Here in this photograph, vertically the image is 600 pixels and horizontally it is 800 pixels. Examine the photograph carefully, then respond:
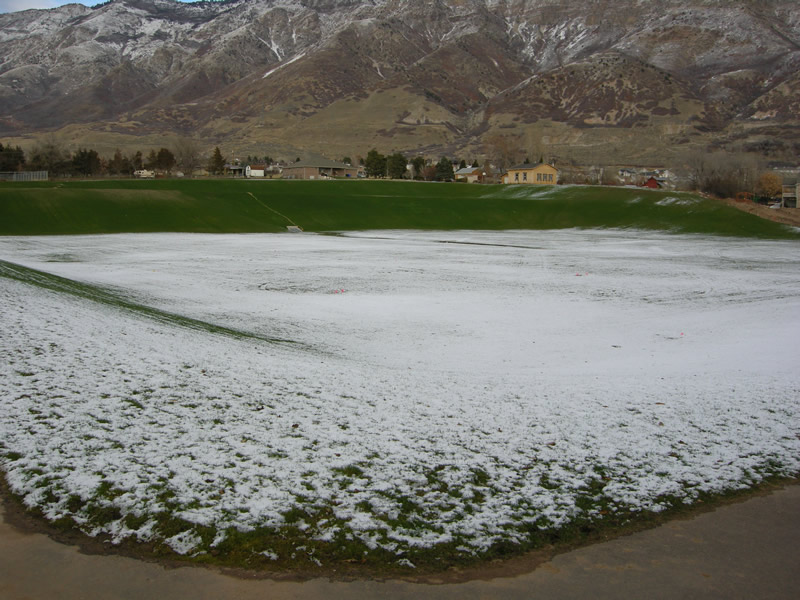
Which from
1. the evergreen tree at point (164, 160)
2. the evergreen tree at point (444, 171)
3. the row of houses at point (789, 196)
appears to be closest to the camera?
the row of houses at point (789, 196)

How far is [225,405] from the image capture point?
1224cm

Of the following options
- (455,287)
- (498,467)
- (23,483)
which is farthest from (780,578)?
(455,287)

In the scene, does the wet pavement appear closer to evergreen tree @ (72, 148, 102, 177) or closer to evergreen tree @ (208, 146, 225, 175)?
evergreen tree @ (72, 148, 102, 177)

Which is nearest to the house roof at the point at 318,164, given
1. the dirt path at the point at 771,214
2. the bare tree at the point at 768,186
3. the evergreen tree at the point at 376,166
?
the evergreen tree at the point at 376,166

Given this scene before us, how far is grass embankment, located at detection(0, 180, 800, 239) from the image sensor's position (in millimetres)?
72688

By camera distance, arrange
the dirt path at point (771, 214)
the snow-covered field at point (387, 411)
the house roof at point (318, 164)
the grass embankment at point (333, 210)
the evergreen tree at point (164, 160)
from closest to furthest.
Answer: the snow-covered field at point (387, 411)
the grass embankment at point (333, 210)
the dirt path at point (771, 214)
the evergreen tree at point (164, 160)
the house roof at point (318, 164)

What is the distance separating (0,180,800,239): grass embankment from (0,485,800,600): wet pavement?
66693 millimetres

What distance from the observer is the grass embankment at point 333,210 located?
72.7m

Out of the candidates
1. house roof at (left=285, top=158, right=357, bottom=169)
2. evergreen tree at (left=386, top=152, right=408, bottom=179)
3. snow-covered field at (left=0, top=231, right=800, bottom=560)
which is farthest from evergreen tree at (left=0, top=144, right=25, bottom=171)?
snow-covered field at (left=0, top=231, right=800, bottom=560)

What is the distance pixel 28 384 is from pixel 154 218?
2673 inches

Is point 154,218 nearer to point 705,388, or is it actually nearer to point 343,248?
point 343,248

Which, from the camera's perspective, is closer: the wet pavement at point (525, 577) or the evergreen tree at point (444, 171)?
the wet pavement at point (525, 577)

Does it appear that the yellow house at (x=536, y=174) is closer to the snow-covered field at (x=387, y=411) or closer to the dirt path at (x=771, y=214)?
the dirt path at (x=771, y=214)

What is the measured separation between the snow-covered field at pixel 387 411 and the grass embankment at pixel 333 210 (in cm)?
5114
